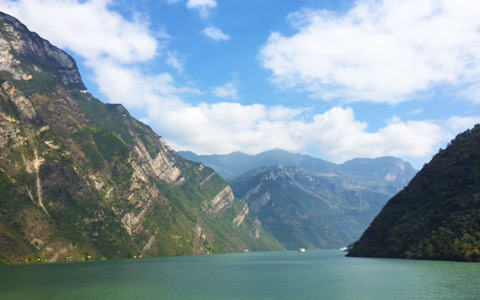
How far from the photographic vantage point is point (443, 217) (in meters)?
161

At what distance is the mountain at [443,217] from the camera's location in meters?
145

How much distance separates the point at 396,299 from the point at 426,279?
2904cm

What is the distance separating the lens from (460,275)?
97.4 metres

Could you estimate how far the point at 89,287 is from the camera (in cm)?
9944

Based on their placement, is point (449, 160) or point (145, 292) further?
point (449, 160)

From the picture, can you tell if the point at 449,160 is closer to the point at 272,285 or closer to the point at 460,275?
the point at 460,275

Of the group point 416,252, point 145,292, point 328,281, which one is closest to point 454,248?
point 416,252

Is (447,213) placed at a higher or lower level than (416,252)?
higher

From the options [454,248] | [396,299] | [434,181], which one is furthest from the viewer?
[434,181]

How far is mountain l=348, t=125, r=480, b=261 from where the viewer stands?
5694 inches

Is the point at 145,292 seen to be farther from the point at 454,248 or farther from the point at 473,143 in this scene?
the point at 473,143

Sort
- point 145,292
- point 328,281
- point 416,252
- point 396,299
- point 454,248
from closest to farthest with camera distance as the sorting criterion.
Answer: point 396,299 < point 145,292 < point 328,281 < point 454,248 < point 416,252

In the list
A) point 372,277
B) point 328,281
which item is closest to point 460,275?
point 372,277

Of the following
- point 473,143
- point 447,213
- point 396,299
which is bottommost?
point 396,299
